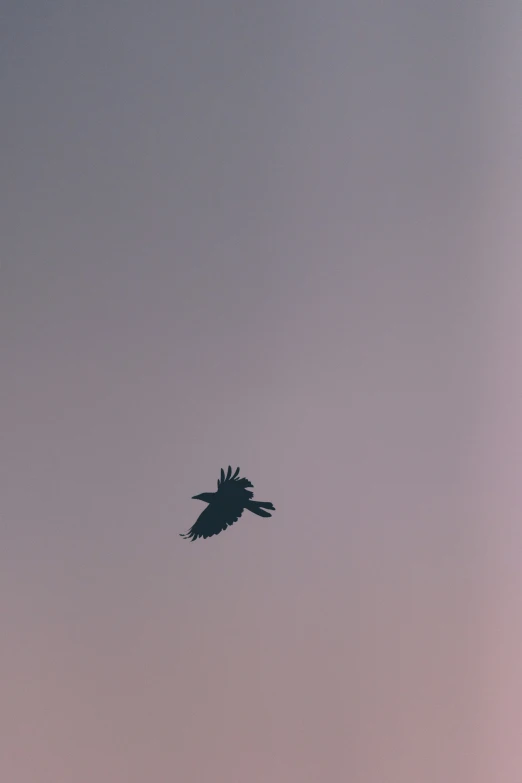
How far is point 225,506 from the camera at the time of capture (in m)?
1.35

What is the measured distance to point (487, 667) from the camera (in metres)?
1.26

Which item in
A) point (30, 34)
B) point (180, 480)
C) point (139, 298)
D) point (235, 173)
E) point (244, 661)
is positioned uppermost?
point (30, 34)

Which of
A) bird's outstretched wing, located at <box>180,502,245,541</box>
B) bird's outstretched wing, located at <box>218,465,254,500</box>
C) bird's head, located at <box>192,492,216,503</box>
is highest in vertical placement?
bird's outstretched wing, located at <box>218,465,254,500</box>

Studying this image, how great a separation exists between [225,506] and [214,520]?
1.5 inches

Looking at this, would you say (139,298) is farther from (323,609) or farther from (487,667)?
(487,667)

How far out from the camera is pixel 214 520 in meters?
1.36

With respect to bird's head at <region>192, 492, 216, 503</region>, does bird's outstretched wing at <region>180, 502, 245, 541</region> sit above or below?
below

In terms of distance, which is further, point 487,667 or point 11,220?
point 11,220

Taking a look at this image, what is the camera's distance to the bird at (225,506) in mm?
1349

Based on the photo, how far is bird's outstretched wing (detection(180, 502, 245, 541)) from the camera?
1.35 meters

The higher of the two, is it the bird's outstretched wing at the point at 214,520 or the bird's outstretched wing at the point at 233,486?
the bird's outstretched wing at the point at 233,486

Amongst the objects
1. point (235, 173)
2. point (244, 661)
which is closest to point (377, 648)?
point (244, 661)

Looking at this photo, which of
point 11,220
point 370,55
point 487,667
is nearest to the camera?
point 487,667

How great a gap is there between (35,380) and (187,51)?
2.56 ft
